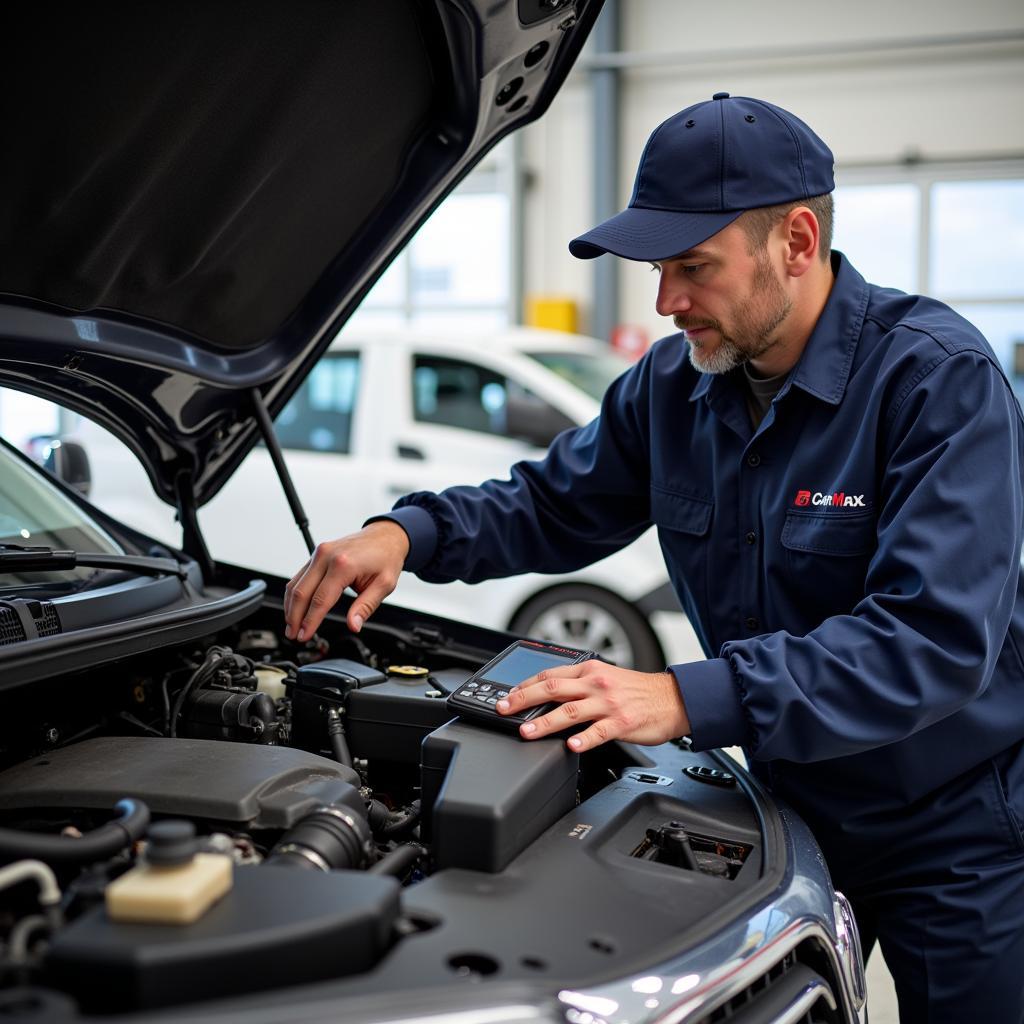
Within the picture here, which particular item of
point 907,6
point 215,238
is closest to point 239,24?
point 215,238

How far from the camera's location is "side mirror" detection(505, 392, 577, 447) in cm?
452

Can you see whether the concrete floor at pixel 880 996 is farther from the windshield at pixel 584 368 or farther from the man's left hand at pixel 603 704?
the windshield at pixel 584 368

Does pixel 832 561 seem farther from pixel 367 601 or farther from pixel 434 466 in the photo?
pixel 434 466

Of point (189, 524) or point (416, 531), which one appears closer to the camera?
point (416, 531)

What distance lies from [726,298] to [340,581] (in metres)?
0.74

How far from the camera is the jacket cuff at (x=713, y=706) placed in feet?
4.75

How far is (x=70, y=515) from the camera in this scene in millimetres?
2021

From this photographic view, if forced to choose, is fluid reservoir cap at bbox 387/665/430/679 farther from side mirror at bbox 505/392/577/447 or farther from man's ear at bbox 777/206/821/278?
side mirror at bbox 505/392/577/447

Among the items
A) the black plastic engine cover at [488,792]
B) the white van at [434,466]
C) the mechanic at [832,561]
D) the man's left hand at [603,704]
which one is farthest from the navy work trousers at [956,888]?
the white van at [434,466]

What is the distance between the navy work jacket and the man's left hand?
0.12 ft

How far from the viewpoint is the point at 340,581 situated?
183 centimetres

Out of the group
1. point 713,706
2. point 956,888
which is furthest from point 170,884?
point 956,888

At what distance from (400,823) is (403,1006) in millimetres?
589

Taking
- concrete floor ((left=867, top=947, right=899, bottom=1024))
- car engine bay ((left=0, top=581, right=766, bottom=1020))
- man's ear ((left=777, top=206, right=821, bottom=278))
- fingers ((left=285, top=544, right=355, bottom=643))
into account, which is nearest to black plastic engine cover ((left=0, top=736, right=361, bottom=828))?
car engine bay ((left=0, top=581, right=766, bottom=1020))
